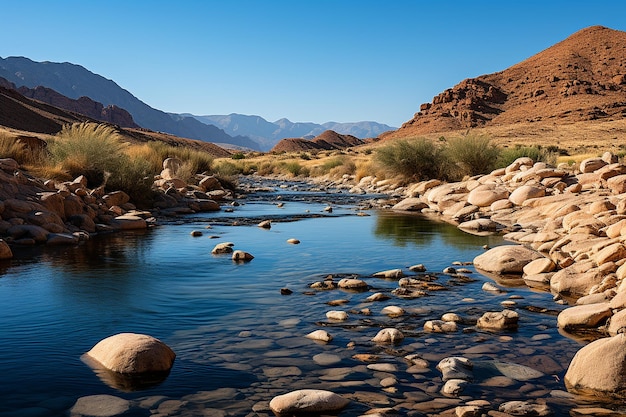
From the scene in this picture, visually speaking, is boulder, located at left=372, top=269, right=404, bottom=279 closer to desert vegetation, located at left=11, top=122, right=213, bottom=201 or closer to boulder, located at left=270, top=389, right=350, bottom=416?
boulder, located at left=270, top=389, right=350, bottom=416

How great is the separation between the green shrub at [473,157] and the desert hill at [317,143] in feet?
221

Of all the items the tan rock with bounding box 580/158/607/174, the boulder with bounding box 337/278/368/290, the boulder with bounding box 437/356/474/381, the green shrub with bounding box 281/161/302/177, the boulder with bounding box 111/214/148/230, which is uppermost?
the green shrub with bounding box 281/161/302/177

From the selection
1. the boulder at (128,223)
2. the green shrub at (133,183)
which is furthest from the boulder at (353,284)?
the green shrub at (133,183)

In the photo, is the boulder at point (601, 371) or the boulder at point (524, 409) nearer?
the boulder at point (524, 409)

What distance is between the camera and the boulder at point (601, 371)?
12.5ft

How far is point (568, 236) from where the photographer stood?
28.2ft

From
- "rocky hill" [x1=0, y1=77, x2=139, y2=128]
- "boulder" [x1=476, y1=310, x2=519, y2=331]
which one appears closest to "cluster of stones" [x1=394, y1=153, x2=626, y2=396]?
"boulder" [x1=476, y1=310, x2=519, y2=331]

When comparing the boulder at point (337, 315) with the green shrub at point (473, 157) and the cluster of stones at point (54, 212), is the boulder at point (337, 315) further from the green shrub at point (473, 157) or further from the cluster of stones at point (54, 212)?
the green shrub at point (473, 157)

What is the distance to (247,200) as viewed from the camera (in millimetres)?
20594

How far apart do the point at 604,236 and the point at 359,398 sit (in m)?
6.17

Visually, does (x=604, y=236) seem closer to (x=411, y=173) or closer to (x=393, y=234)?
(x=393, y=234)

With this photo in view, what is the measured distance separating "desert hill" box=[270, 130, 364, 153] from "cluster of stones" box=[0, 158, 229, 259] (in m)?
76.2

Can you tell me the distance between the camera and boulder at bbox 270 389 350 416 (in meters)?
3.54

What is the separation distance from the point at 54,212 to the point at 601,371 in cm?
970
